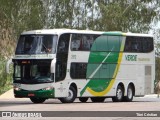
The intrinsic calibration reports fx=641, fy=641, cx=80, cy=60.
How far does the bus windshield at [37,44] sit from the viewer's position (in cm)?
3167

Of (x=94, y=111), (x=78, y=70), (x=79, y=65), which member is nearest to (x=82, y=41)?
(x=79, y=65)

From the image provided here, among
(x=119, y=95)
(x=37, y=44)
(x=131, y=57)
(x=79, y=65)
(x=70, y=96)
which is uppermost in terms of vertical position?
(x=37, y=44)

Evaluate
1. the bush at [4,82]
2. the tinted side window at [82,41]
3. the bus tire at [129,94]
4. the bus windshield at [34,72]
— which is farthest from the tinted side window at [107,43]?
the bush at [4,82]

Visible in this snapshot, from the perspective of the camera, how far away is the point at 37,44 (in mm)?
32000

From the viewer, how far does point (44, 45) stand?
31922 millimetres

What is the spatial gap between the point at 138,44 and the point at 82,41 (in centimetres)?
470

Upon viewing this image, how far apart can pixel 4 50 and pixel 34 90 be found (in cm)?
2476

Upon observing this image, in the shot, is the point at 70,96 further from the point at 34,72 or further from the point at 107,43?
the point at 107,43

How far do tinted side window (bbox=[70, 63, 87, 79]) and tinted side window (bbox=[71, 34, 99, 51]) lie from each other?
2.72ft

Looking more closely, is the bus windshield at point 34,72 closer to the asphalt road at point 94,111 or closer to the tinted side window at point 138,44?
the asphalt road at point 94,111

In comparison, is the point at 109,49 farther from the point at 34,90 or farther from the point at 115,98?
the point at 34,90

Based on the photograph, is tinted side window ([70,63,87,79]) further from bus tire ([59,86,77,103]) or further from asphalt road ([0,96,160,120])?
asphalt road ([0,96,160,120])

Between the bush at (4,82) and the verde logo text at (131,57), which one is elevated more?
the verde logo text at (131,57)

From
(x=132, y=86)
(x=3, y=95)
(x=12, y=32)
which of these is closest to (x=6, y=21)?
(x=12, y=32)
